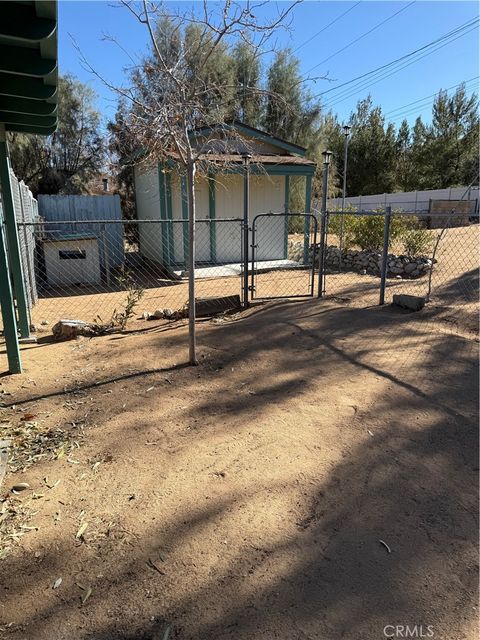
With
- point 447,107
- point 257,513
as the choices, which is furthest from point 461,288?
point 447,107

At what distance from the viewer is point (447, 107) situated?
4006cm

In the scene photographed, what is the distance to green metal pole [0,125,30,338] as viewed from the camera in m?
4.81

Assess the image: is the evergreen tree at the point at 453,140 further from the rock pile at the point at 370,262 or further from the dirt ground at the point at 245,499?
the dirt ground at the point at 245,499

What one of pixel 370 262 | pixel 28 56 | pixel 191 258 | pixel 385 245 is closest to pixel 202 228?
pixel 370 262

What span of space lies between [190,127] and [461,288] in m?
6.37

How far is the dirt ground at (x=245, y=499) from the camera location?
1793 mm

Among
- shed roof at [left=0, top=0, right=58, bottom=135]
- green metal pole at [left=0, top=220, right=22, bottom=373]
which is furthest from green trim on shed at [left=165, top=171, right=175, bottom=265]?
green metal pole at [left=0, top=220, right=22, bottom=373]

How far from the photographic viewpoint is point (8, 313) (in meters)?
4.24

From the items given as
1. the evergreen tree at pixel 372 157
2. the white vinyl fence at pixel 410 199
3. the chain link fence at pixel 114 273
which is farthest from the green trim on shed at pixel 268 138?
the evergreen tree at pixel 372 157
